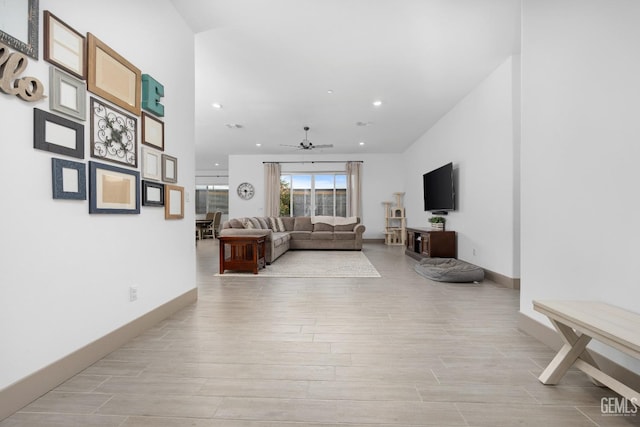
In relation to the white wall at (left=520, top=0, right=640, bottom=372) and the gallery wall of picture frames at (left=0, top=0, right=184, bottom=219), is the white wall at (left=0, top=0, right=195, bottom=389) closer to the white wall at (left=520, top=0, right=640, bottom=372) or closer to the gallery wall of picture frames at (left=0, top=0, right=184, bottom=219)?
the gallery wall of picture frames at (left=0, top=0, right=184, bottom=219)

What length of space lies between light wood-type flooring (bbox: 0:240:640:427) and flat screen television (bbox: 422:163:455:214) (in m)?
2.84

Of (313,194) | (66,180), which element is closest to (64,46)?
(66,180)

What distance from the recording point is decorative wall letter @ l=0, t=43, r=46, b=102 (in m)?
1.33

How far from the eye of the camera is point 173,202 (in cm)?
277

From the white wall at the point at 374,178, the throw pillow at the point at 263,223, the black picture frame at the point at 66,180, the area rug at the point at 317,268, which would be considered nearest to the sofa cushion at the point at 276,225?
the throw pillow at the point at 263,223

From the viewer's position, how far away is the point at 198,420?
4.36 ft

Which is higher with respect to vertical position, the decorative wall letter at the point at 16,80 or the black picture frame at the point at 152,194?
the decorative wall letter at the point at 16,80

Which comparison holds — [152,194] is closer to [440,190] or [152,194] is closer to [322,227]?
[440,190]

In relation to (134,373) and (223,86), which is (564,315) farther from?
(223,86)

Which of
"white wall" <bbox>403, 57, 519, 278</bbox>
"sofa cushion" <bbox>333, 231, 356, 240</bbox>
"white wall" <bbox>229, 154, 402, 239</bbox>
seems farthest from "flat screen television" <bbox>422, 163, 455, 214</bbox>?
"white wall" <bbox>229, 154, 402, 239</bbox>

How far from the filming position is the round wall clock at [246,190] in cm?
985

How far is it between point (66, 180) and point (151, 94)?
3.50 feet

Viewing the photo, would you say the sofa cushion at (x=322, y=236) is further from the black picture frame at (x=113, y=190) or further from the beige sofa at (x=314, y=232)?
the black picture frame at (x=113, y=190)

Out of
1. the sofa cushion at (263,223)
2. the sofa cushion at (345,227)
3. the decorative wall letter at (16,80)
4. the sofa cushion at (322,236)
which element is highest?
the decorative wall letter at (16,80)
